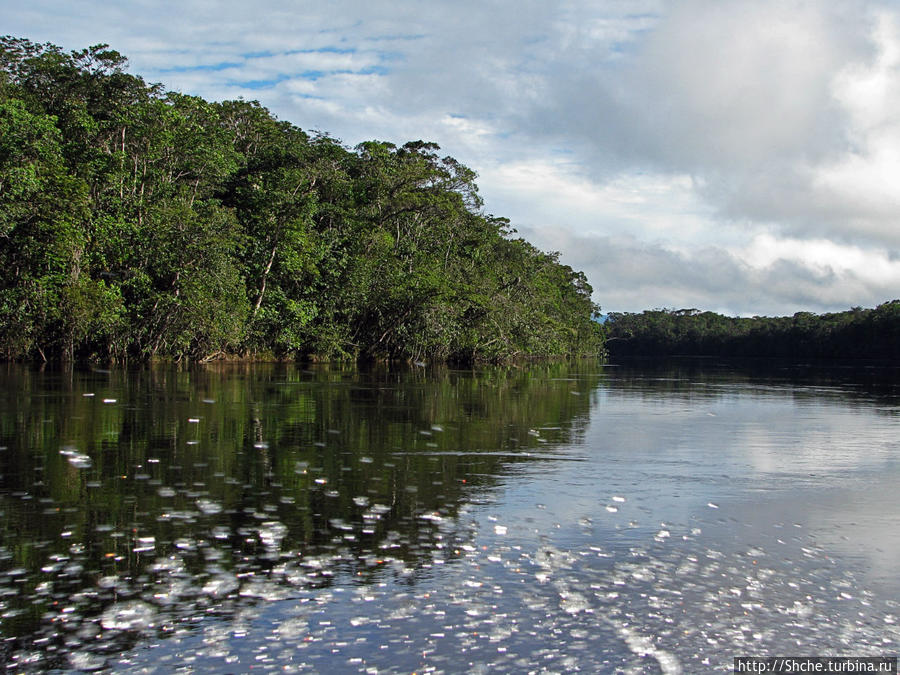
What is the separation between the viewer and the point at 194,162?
4406 cm

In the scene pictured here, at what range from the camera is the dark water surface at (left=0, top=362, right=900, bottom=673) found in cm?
550

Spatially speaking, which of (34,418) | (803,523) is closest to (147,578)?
(803,523)

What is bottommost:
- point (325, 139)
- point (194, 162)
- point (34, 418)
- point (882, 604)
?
point (882, 604)

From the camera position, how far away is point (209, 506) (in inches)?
360

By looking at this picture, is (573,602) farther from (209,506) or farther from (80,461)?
(80,461)

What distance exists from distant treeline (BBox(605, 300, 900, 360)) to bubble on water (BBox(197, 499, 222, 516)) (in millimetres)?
125706

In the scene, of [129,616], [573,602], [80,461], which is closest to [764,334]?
[80,461]

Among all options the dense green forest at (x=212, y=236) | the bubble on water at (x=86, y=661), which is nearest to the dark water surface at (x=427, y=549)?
the bubble on water at (x=86, y=661)

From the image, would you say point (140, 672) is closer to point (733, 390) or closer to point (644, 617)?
point (644, 617)

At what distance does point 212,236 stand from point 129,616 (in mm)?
36497

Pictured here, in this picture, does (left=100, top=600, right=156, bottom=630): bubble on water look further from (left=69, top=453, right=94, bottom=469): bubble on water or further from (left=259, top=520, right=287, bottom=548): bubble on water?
(left=69, top=453, right=94, bottom=469): bubble on water

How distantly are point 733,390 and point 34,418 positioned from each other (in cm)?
3100

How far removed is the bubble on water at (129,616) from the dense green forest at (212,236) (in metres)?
32.1

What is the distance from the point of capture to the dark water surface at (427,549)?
216 inches
